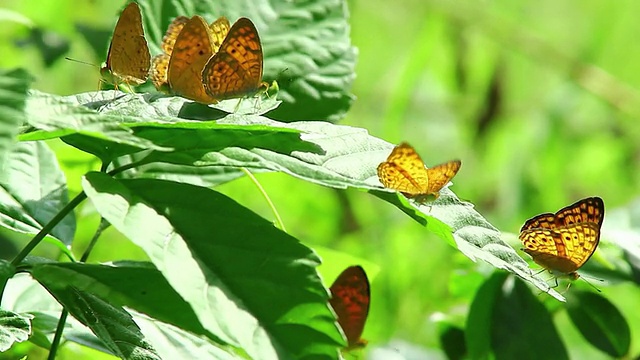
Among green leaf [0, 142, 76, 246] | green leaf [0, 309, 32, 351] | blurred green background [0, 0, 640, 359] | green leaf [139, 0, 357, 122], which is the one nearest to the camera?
green leaf [0, 309, 32, 351]

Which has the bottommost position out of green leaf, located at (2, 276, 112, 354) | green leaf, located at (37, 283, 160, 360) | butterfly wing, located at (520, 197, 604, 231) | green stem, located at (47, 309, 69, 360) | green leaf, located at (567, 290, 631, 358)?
green leaf, located at (2, 276, 112, 354)

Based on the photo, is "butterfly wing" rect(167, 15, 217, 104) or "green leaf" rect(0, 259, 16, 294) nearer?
"green leaf" rect(0, 259, 16, 294)

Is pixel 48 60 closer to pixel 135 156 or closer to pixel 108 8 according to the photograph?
pixel 135 156

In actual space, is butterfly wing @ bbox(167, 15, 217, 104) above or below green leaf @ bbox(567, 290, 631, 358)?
above

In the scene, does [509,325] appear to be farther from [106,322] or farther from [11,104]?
[11,104]

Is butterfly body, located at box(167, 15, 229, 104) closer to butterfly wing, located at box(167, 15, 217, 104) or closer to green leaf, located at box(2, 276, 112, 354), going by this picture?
butterfly wing, located at box(167, 15, 217, 104)

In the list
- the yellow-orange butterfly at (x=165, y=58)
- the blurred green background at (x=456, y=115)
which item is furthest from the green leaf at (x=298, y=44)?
the blurred green background at (x=456, y=115)

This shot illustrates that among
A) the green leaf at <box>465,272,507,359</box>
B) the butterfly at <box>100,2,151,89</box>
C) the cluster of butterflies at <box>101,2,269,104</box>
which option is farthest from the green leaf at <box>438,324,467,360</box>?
the butterfly at <box>100,2,151,89</box>
